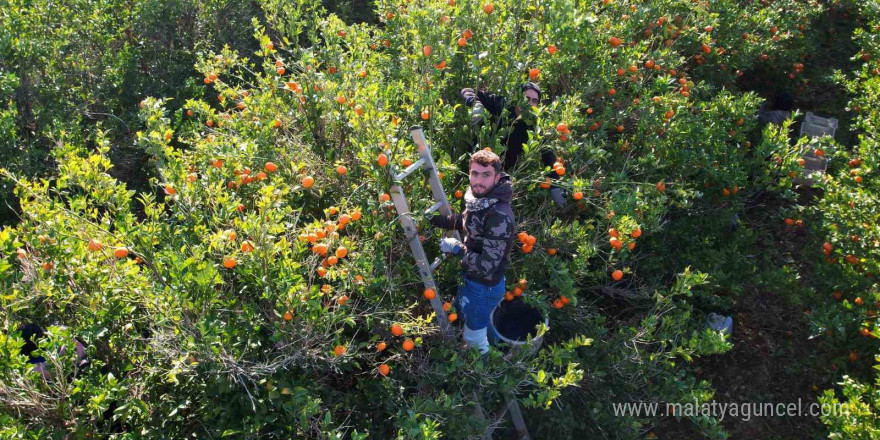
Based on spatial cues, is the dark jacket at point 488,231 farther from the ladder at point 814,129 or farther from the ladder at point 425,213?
the ladder at point 814,129

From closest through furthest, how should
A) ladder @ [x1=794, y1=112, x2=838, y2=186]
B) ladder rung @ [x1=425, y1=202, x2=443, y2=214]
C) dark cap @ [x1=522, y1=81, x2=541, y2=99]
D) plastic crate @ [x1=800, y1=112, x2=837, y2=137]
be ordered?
ladder rung @ [x1=425, y1=202, x2=443, y2=214]
dark cap @ [x1=522, y1=81, x2=541, y2=99]
ladder @ [x1=794, y1=112, x2=838, y2=186]
plastic crate @ [x1=800, y1=112, x2=837, y2=137]

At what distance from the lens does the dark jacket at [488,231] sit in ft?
10.9

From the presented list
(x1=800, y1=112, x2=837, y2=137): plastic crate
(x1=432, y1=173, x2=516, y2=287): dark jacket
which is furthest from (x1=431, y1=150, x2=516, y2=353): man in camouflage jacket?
(x1=800, y1=112, x2=837, y2=137): plastic crate

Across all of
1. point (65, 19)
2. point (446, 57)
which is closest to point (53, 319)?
point (446, 57)

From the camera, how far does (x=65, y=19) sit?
5816 millimetres

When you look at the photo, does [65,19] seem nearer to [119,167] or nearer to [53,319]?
[119,167]

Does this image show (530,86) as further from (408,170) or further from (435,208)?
(408,170)

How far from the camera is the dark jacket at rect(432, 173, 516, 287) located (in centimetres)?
333

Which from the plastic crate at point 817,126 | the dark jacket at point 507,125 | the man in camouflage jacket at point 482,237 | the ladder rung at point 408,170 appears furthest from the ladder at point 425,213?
the plastic crate at point 817,126

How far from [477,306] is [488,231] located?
0.46 meters

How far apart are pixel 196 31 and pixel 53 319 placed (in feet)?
14.1

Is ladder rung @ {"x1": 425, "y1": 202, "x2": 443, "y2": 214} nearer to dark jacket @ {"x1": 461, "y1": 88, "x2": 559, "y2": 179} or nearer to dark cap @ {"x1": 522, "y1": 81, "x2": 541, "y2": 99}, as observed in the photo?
dark jacket @ {"x1": 461, "y1": 88, "x2": 559, "y2": 179}

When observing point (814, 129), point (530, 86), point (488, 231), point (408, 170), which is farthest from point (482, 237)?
point (814, 129)

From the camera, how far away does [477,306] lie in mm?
3498
